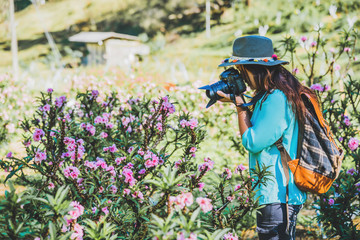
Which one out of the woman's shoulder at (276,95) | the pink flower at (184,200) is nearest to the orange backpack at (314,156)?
the woman's shoulder at (276,95)

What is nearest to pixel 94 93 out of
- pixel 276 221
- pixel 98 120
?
pixel 98 120

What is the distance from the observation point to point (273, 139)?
5.40 ft

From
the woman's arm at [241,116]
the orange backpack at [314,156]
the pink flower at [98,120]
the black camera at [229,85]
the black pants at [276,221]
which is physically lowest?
the black pants at [276,221]

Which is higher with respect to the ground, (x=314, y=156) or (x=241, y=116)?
(x=241, y=116)

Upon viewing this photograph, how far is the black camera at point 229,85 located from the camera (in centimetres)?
180

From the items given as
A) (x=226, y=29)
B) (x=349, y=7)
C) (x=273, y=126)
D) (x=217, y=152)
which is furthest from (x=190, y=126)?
(x=226, y=29)

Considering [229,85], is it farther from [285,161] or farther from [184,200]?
[184,200]

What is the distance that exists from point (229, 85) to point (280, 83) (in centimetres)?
27

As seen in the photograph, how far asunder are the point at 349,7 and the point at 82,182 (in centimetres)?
1572

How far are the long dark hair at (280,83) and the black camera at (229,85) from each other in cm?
4

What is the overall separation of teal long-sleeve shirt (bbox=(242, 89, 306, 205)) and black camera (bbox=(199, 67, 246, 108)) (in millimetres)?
127

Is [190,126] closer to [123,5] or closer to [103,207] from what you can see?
[103,207]

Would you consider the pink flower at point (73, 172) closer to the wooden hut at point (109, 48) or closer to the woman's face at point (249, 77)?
the woman's face at point (249, 77)

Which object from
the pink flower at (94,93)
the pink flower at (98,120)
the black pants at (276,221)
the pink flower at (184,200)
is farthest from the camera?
the pink flower at (94,93)
